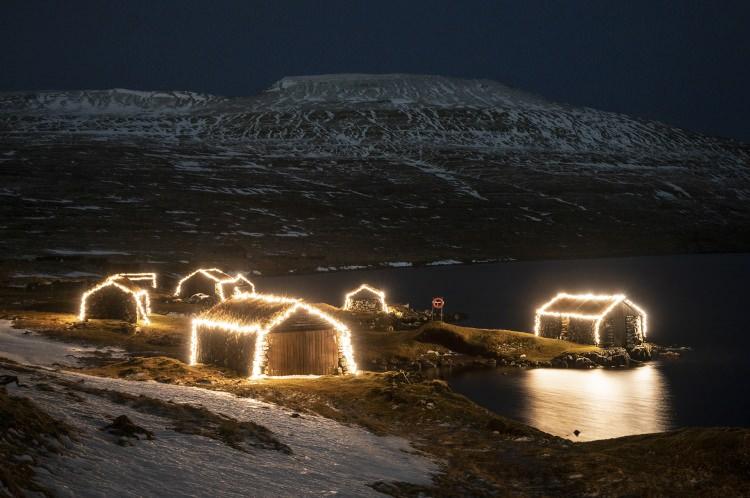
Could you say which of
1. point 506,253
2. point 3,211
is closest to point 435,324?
point 506,253

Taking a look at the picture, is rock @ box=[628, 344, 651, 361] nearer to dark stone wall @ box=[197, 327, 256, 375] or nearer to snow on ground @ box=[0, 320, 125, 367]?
dark stone wall @ box=[197, 327, 256, 375]

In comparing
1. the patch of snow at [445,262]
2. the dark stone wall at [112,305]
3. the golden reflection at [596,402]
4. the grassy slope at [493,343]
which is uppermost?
the patch of snow at [445,262]

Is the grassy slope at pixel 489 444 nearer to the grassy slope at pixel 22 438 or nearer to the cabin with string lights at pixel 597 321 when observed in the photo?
the grassy slope at pixel 22 438

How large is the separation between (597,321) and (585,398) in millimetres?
15445

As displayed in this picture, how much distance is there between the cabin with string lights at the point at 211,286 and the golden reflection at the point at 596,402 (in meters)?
39.6

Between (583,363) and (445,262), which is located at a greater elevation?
(445,262)

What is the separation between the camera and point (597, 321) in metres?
54.5

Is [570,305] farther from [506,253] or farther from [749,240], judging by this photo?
[749,240]

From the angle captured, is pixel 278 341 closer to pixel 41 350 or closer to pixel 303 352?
pixel 303 352

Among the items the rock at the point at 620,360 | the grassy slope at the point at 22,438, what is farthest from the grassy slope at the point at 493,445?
the rock at the point at 620,360

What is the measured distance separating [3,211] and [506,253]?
10959 centimetres

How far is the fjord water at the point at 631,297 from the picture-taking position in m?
38.0

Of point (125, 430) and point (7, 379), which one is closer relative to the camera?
point (125, 430)

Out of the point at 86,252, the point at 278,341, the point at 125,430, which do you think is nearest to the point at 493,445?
the point at 125,430
